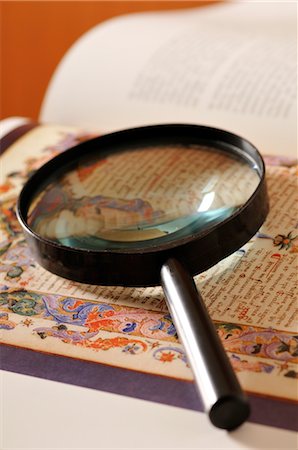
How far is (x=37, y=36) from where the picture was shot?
2.40 m

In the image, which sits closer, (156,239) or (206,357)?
(206,357)

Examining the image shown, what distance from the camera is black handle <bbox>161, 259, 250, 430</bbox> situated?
70 cm

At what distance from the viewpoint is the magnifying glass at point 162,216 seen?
2.53 feet

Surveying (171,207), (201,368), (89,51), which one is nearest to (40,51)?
(89,51)

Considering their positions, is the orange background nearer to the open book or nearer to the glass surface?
the open book

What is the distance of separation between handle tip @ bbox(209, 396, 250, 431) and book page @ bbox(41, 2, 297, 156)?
0.66 meters

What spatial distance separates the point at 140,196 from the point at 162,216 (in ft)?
0.25

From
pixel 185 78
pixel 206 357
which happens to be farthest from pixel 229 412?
pixel 185 78

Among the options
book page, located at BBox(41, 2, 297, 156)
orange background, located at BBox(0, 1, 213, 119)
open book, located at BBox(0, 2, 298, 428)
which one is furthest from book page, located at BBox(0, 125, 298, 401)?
orange background, located at BBox(0, 1, 213, 119)

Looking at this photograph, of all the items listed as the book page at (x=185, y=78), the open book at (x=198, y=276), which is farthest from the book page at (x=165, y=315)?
the book page at (x=185, y=78)

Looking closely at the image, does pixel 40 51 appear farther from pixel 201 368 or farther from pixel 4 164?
pixel 201 368

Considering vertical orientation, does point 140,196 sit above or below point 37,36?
above

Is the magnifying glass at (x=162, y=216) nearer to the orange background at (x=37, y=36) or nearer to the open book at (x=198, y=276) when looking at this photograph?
the open book at (x=198, y=276)

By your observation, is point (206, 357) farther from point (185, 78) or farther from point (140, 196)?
point (185, 78)
